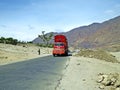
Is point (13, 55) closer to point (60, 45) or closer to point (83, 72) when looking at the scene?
point (60, 45)

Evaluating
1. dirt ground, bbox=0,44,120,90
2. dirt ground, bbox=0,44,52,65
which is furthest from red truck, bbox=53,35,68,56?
dirt ground, bbox=0,44,120,90

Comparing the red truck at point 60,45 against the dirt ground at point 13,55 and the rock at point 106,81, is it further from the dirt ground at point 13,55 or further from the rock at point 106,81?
the rock at point 106,81

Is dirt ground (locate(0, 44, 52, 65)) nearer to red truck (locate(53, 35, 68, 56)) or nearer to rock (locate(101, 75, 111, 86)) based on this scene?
red truck (locate(53, 35, 68, 56))

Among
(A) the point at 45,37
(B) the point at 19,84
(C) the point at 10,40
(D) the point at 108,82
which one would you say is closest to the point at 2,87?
(B) the point at 19,84

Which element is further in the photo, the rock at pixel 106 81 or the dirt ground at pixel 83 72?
the rock at pixel 106 81

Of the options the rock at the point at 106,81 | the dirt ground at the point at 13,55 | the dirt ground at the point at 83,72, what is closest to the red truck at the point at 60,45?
the dirt ground at the point at 13,55

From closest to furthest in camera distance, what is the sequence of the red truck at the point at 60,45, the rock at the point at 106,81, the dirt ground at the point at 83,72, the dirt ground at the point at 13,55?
the dirt ground at the point at 83,72 < the rock at the point at 106,81 < the dirt ground at the point at 13,55 < the red truck at the point at 60,45

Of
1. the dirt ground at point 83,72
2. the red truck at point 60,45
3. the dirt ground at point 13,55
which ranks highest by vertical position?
the red truck at point 60,45

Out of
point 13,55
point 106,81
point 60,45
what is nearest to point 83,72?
point 106,81

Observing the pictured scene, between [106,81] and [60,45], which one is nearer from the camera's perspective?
[106,81]

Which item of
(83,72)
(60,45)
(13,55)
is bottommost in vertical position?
(83,72)

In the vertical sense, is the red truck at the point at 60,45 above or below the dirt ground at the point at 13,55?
above

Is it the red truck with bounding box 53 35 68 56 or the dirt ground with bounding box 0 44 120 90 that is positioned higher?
the red truck with bounding box 53 35 68 56

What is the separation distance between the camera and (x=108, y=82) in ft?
48.1
